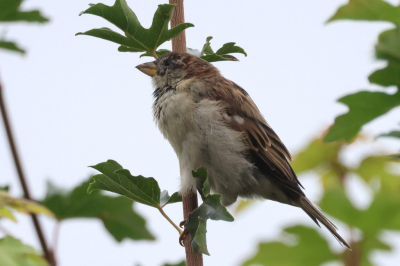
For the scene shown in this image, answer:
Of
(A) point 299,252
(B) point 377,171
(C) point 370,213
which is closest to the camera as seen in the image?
(C) point 370,213

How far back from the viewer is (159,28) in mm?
1719

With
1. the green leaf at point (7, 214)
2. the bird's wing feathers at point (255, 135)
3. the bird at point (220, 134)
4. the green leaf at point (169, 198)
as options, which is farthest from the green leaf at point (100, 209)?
the bird's wing feathers at point (255, 135)

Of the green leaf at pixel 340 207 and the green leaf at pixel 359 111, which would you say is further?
the green leaf at pixel 359 111

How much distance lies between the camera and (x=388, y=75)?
170cm

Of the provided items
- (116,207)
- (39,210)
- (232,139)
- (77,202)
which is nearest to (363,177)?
(232,139)

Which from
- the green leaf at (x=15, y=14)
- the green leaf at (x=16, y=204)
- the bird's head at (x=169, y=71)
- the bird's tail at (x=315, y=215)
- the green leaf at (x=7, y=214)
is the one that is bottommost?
the bird's tail at (x=315, y=215)

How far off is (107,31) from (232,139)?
0.96 metres

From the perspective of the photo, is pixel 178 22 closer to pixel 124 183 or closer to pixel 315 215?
pixel 124 183

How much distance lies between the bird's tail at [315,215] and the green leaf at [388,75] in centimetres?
100

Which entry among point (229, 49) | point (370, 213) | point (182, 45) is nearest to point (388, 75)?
point (229, 49)

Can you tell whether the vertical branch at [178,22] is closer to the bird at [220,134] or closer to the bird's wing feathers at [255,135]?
the bird at [220,134]

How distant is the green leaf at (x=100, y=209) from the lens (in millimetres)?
1739

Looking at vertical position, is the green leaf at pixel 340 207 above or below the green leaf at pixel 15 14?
below

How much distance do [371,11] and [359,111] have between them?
13.4 inches
